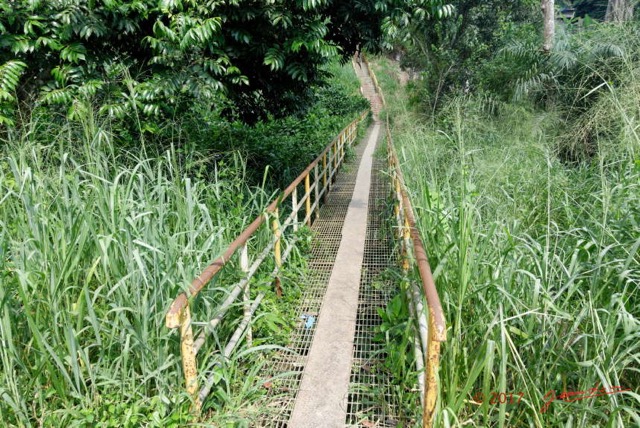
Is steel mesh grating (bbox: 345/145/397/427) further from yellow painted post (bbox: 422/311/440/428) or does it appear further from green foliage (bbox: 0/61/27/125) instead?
green foliage (bbox: 0/61/27/125)

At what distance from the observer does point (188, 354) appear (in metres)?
1.73

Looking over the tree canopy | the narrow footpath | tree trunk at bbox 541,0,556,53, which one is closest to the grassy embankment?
the narrow footpath

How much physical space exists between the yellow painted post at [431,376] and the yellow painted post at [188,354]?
0.95 meters

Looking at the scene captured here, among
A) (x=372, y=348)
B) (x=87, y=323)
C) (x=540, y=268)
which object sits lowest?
(x=372, y=348)

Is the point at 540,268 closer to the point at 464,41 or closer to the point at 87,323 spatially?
the point at 87,323

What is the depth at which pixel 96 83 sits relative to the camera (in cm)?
354

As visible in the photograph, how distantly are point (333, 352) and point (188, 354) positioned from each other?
4.02ft

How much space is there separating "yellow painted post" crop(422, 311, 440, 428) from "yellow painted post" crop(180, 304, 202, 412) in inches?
37.4

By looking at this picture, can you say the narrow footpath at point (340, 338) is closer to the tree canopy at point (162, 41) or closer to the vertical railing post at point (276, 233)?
the vertical railing post at point (276, 233)

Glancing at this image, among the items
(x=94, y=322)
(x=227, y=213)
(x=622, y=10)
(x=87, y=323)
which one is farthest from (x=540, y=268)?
(x=622, y=10)

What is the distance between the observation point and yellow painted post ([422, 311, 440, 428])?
148cm

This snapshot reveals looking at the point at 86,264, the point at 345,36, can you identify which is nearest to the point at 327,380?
the point at 86,264

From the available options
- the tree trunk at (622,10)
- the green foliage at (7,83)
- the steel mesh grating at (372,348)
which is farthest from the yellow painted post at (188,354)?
the tree trunk at (622,10)

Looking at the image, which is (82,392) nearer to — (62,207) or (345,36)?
(62,207)
